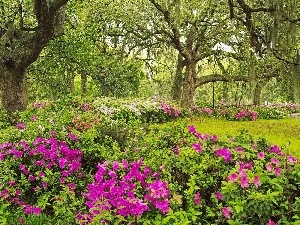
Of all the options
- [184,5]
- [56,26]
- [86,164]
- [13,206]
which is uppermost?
[184,5]

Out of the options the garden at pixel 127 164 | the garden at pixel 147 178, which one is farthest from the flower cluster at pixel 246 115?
the garden at pixel 147 178

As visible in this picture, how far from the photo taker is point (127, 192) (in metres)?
4.57

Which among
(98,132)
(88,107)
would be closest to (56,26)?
(88,107)

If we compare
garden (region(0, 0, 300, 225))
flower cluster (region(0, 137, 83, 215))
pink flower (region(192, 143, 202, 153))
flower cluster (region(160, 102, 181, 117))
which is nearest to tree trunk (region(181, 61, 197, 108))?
flower cluster (region(160, 102, 181, 117))

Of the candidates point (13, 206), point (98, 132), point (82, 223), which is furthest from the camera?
point (98, 132)

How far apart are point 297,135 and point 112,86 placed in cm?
1109

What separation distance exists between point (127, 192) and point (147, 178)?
0.32 meters

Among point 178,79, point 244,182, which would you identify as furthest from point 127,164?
point 178,79

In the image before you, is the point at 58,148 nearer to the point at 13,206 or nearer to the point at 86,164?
the point at 86,164

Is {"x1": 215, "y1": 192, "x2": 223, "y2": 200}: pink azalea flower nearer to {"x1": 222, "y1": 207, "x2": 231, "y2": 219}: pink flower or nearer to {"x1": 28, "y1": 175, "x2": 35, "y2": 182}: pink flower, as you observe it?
{"x1": 222, "y1": 207, "x2": 231, "y2": 219}: pink flower

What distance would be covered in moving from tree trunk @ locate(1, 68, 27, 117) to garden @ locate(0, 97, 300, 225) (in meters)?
5.93

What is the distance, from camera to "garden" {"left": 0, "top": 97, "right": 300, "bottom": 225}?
158 inches

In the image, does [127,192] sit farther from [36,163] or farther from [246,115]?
[246,115]

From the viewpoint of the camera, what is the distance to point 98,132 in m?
7.87
